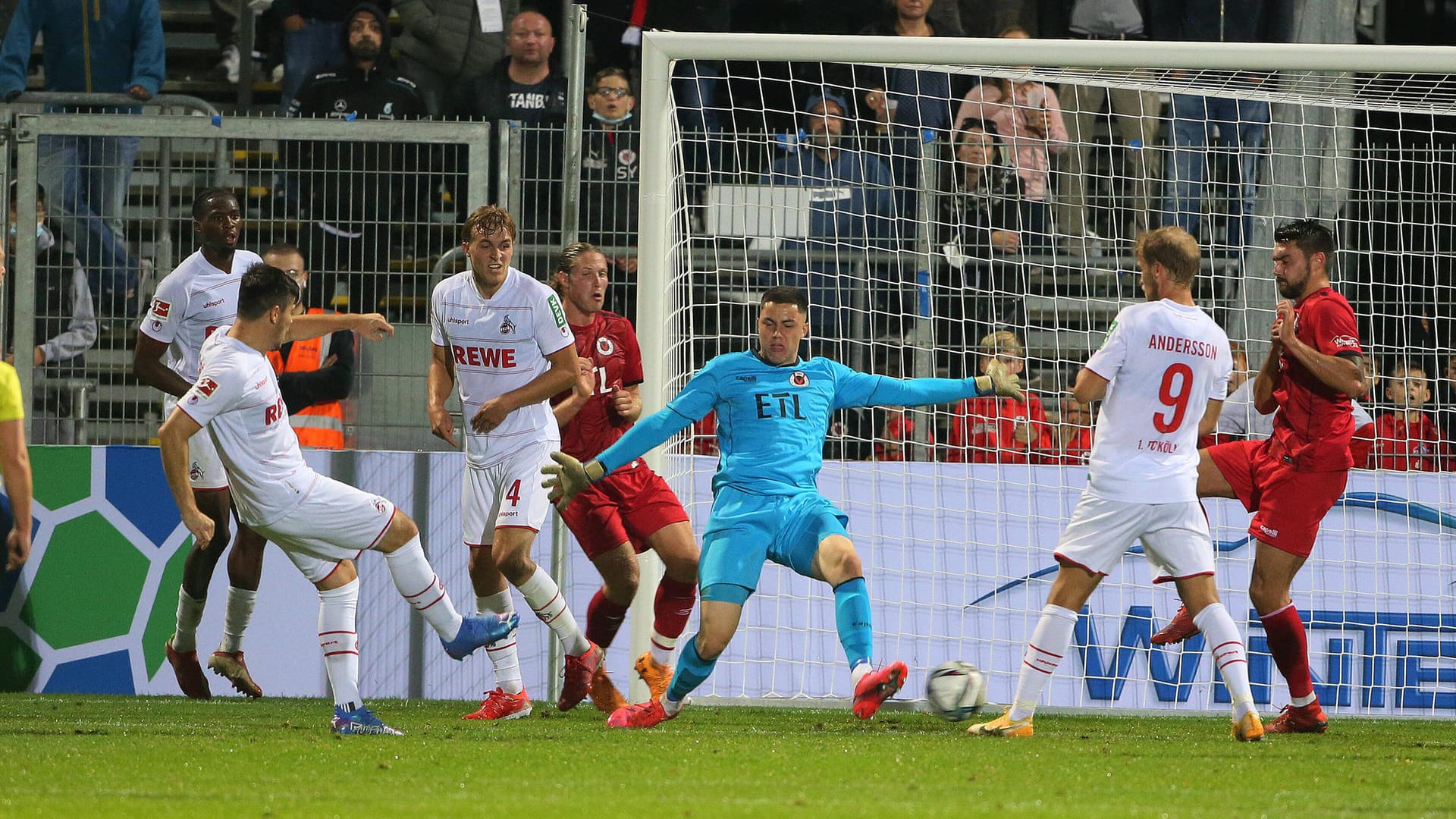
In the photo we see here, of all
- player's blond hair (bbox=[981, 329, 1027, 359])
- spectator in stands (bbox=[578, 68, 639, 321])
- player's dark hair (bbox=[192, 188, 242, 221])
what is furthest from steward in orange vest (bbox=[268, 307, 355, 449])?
player's blond hair (bbox=[981, 329, 1027, 359])

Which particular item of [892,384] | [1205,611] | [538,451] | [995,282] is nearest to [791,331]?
[892,384]

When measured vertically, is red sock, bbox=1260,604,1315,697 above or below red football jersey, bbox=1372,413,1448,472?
below

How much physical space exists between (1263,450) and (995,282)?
210 centimetres

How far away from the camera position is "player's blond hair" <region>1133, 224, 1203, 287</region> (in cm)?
598

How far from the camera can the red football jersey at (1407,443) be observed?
8422 millimetres

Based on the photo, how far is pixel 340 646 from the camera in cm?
584

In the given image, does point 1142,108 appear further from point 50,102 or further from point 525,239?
point 50,102

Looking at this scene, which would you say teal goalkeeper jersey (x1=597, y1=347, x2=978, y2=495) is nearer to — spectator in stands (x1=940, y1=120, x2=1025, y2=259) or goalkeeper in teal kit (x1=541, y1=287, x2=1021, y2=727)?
goalkeeper in teal kit (x1=541, y1=287, x2=1021, y2=727)

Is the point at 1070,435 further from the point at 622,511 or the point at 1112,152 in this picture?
the point at 622,511

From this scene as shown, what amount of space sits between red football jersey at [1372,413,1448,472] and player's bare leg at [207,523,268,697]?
19.4ft

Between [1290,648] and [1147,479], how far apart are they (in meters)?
1.35

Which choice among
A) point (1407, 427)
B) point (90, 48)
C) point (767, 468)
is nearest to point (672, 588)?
point (767, 468)

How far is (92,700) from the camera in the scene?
7.59 m

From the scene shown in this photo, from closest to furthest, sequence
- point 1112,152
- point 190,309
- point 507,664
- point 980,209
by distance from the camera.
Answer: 1. point 507,664
2. point 190,309
3. point 980,209
4. point 1112,152
